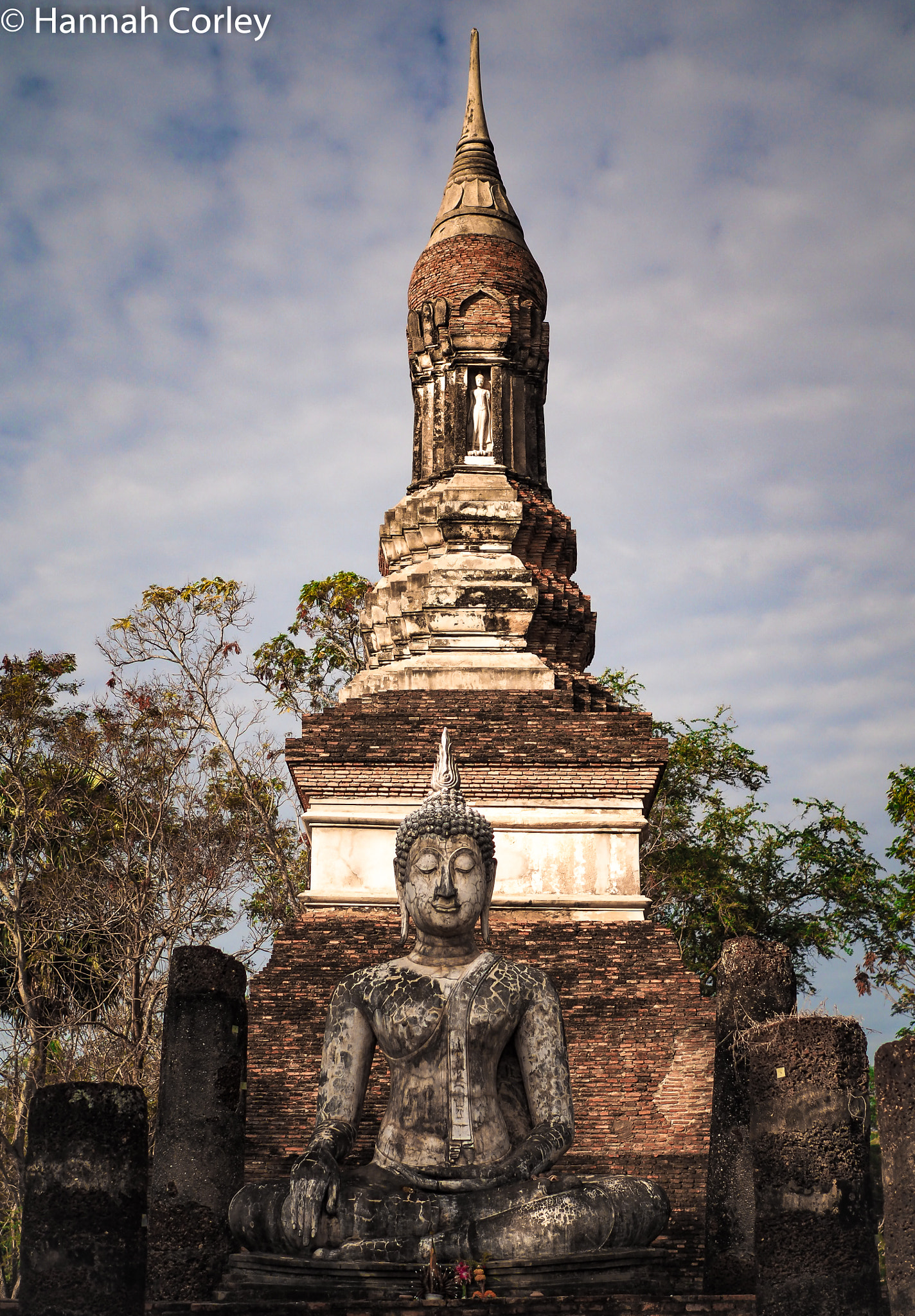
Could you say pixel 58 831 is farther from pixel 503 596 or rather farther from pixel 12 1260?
pixel 503 596

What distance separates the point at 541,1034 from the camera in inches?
345

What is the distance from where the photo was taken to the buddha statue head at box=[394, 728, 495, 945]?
895 centimetres

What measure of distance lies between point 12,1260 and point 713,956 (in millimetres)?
12451

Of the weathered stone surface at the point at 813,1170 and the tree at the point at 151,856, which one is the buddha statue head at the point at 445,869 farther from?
the tree at the point at 151,856

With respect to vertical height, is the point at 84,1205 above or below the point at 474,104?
below

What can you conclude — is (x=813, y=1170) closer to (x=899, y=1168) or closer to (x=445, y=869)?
(x=899, y=1168)

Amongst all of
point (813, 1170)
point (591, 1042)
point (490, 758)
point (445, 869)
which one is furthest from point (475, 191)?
point (813, 1170)

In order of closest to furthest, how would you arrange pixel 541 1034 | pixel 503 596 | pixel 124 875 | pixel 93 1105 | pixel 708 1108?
pixel 93 1105 → pixel 541 1034 → pixel 708 1108 → pixel 503 596 → pixel 124 875

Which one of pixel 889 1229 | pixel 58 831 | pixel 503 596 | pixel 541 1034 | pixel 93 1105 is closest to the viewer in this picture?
pixel 889 1229

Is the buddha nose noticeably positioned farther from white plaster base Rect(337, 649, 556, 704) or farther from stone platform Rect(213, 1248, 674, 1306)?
white plaster base Rect(337, 649, 556, 704)

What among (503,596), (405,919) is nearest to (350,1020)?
(405,919)

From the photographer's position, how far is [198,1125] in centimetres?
998

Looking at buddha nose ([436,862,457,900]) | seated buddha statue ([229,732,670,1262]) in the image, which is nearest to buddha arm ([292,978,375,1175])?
seated buddha statue ([229,732,670,1262])

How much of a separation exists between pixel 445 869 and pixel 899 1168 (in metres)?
3.20
